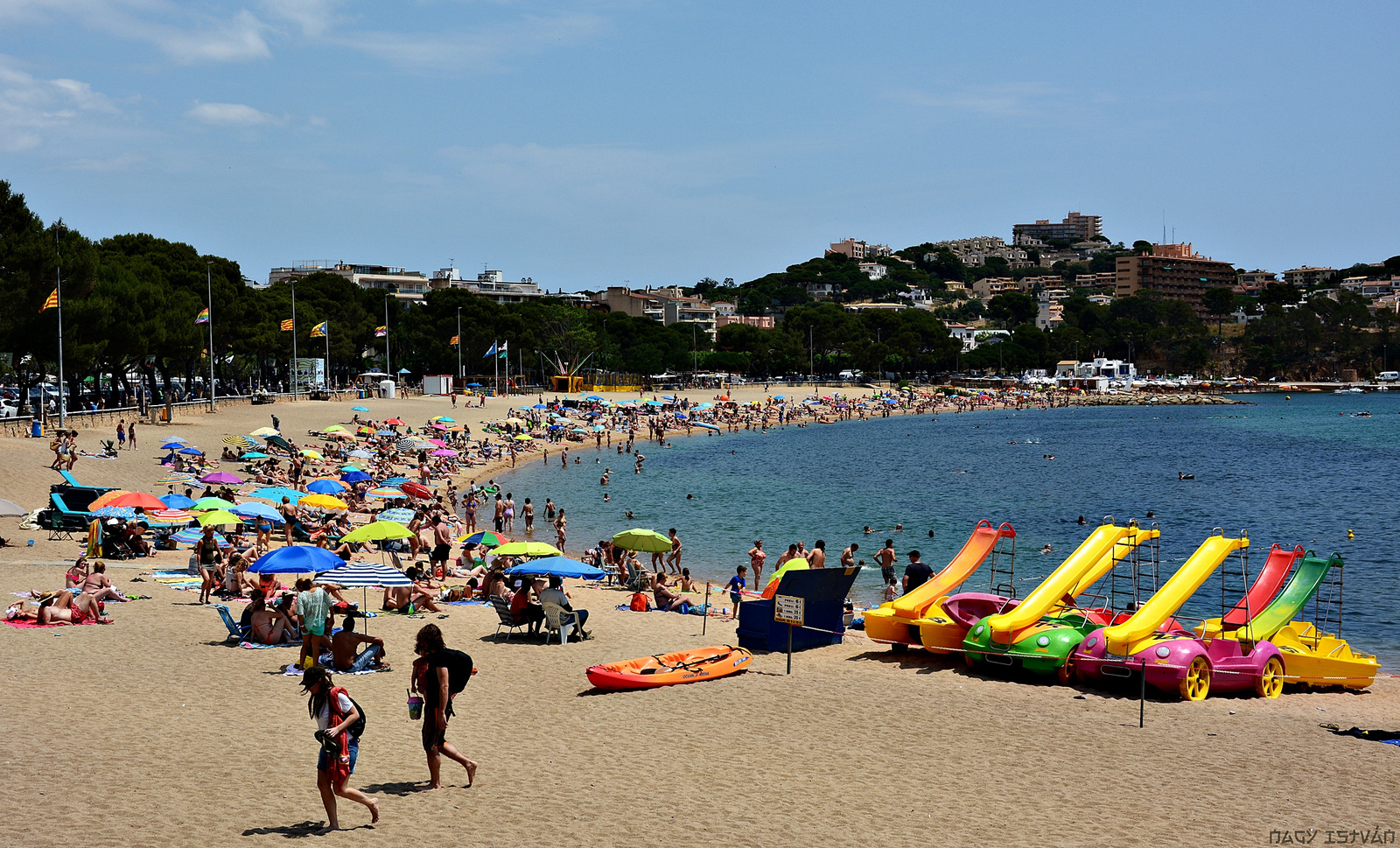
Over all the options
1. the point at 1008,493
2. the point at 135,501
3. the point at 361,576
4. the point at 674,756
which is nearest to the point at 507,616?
the point at 361,576

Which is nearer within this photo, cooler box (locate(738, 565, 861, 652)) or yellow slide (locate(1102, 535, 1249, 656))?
yellow slide (locate(1102, 535, 1249, 656))

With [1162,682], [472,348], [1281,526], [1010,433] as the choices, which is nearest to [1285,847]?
[1162,682]

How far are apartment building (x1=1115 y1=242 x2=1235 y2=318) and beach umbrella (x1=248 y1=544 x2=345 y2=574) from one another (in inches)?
7779

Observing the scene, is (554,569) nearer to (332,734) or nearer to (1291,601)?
(332,734)

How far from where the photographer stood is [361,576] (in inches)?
537

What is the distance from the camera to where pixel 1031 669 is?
12250mm

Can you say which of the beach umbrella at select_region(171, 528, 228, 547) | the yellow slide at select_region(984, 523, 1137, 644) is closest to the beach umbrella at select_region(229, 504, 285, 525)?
the beach umbrella at select_region(171, 528, 228, 547)

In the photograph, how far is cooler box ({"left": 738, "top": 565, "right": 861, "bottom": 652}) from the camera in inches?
532

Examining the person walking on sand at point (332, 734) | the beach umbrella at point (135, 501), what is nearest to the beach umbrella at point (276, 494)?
the beach umbrella at point (135, 501)

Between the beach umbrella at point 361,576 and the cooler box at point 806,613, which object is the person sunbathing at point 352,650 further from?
the cooler box at point 806,613

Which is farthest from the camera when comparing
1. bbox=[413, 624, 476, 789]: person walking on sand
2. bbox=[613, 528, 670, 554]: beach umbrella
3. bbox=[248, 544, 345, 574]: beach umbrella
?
bbox=[613, 528, 670, 554]: beach umbrella

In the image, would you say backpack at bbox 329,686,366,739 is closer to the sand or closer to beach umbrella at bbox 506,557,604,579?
the sand

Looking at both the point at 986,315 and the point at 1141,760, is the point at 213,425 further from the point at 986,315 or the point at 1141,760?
the point at 986,315

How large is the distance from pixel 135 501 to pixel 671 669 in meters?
11.4
